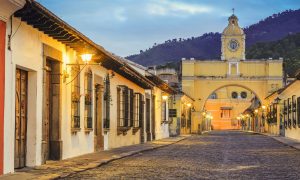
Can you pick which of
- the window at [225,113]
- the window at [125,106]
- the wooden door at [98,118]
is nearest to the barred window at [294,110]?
the window at [125,106]

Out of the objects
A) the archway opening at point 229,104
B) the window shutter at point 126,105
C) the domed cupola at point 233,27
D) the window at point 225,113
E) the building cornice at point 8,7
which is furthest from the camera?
the window at point 225,113

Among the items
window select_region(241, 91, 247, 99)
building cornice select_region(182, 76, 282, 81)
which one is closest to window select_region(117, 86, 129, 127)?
building cornice select_region(182, 76, 282, 81)

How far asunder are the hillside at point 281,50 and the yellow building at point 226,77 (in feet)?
107

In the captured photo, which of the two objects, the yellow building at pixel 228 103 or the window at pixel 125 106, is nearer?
the window at pixel 125 106

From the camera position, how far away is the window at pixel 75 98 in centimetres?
1639

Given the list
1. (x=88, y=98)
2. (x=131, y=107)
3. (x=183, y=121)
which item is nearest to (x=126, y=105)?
(x=131, y=107)

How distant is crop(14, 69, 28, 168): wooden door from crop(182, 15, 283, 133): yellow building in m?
54.0

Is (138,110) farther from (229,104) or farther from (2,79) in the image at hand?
(229,104)

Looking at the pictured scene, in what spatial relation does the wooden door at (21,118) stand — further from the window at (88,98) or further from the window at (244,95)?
the window at (244,95)

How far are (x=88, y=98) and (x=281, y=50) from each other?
9474 cm

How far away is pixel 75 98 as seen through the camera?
647 inches

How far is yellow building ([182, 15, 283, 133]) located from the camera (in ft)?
221

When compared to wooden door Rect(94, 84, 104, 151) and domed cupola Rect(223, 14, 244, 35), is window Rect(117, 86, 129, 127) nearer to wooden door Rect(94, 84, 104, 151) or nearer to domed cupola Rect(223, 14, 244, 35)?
wooden door Rect(94, 84, 104, 151)

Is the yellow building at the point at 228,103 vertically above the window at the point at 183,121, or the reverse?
the yellow building at the point at 228,103
